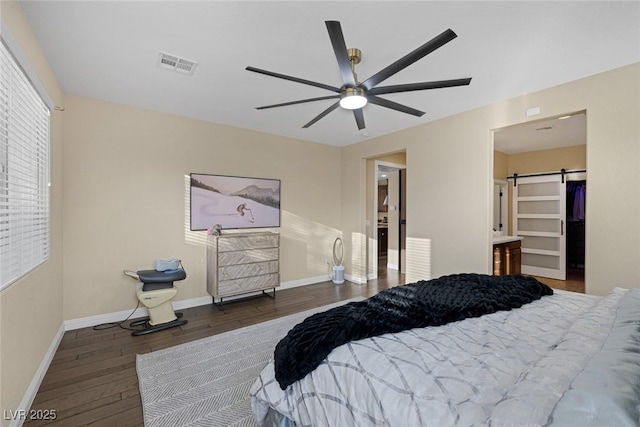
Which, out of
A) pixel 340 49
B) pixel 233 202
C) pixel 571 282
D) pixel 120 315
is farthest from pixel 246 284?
pixel 571 282

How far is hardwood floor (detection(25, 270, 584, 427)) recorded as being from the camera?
5.94ft

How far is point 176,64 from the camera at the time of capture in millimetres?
2408

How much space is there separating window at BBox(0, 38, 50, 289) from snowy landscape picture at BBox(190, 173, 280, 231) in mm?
1589

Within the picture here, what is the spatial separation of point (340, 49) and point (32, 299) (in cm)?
268

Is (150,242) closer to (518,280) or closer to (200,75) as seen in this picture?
(200,75)

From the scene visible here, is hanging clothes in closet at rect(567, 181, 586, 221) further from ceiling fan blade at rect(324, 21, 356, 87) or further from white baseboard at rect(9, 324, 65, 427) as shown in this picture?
white baseboard at rect(9, 324, 65, 427)

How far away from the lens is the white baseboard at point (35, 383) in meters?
1.66

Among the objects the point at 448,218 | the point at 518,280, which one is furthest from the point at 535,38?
the point at 448,218

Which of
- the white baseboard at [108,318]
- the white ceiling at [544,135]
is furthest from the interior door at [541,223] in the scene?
the white baseboard at [108,318]

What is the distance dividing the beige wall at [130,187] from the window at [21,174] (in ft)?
2.52

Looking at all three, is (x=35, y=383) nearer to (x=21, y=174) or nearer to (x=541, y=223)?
(x=21, y=174)

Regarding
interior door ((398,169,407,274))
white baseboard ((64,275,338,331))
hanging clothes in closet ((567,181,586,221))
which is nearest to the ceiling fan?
white baseboard ((64,275,338,331))

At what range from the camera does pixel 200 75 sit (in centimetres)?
259

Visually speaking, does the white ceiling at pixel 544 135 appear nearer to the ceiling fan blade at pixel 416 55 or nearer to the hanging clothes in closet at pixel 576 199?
the hanging clothes in closet at pixel 576 199
